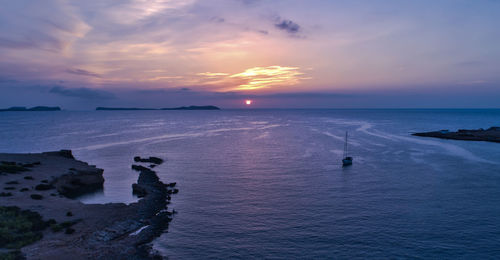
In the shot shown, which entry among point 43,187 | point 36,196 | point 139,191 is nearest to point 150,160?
point 139,191

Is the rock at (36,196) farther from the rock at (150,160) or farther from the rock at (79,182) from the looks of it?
the rock at (150,160)

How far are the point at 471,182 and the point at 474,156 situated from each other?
3653 centimetres

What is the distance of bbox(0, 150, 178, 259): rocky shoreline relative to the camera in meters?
27.4

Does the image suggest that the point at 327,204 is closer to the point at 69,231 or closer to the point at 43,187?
the point at 69,231

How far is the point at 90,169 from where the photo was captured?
193ft

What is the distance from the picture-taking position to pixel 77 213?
36.3 metres

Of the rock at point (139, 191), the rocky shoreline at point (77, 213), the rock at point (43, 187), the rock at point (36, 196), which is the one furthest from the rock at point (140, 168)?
the rock at point (36, 196)

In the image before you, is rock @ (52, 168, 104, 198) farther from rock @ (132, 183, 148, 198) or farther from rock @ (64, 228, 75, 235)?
rock @ (64, 228, 75, 235)

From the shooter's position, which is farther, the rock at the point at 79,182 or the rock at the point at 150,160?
the rock at the point at 150,160

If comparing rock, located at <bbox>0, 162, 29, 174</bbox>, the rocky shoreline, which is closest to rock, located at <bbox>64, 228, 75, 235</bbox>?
the rocky shoreline

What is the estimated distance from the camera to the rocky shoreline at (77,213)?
27.4 m

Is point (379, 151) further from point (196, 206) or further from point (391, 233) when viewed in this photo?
point (196, 206)

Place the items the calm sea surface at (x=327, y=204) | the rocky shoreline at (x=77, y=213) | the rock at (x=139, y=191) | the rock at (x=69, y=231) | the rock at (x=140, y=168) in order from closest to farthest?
the rocky shoreline at (x=77, y=213) < the rock at (x=69, y=231) < the calm sea surface at (x=327, y=204) < the rock at (x=139, y=191) < the rock at (x=140, y=168)

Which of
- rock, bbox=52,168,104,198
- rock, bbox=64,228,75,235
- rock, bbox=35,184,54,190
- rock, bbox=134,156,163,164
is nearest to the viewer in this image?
rock, bbox=64,228,75,235
